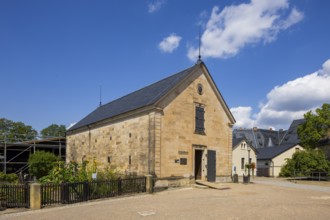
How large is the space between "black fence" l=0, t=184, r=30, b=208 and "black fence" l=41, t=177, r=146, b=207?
0.64 metres

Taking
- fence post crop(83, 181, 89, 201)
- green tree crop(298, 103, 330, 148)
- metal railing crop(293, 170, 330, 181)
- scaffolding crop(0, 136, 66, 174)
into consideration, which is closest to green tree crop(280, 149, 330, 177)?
metal railing crop(293, 170, 330, 181)

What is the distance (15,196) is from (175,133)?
10778mm

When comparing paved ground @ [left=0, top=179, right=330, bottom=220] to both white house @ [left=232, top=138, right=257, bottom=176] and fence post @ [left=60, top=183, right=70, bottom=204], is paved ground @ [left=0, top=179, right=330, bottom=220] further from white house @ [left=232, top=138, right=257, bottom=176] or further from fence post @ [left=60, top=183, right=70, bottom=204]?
white house @ [left=232, top=138, right=257, bottom=176]

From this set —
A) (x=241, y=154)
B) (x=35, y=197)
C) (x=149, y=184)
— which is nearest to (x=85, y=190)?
(x=35, y=197)

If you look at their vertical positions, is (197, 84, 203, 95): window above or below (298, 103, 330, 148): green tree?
above

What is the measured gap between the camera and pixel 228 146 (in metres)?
25.4

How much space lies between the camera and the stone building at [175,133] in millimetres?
20406

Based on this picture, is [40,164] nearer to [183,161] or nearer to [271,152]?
[183,161]

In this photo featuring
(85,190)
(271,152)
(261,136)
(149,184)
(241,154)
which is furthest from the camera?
(261,136)

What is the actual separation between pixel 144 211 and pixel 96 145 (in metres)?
16.8

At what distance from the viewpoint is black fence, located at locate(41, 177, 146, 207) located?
1382cm

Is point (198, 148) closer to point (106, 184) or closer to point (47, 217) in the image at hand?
point (106, 184)

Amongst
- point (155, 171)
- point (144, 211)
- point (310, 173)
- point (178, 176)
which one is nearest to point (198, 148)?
point (178, 176)

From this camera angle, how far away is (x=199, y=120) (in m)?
23.2
